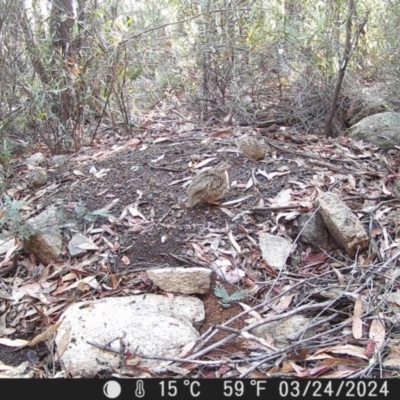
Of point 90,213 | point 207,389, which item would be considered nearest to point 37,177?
point 90,213

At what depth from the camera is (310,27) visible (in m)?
2.98

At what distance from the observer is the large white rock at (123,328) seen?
1.39 metres

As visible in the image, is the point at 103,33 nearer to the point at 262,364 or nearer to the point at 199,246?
the point at 199,246

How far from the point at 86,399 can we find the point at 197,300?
548mm

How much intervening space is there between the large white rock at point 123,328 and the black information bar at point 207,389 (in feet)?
0.47

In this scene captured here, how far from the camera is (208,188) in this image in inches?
78.6

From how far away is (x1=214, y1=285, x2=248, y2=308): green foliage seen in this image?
1.61 m

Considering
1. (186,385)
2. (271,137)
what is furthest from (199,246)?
(271,137)

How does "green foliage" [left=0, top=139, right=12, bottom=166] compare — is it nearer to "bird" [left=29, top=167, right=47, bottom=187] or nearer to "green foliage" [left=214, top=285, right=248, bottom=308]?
"bird" [left=29, top=167, right=47, bottom=187]

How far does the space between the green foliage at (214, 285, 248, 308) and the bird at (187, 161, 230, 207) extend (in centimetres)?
49

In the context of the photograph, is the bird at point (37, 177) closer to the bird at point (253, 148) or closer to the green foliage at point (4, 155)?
the green foliage at point (4, 155)

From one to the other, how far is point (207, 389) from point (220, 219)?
0.90 meters

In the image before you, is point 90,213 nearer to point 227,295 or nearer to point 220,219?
point 220,219

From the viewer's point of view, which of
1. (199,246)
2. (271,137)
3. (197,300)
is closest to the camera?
(197,300)
